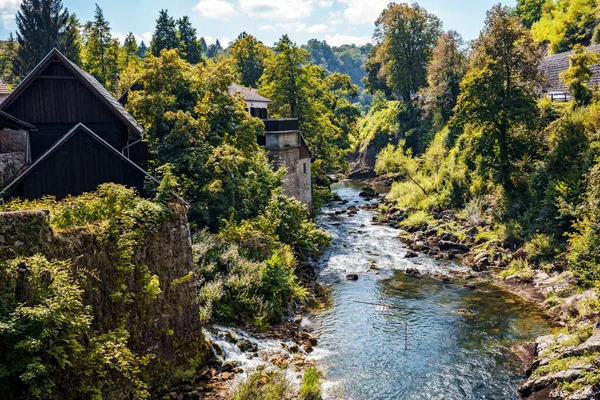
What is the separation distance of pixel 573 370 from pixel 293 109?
31502 mm

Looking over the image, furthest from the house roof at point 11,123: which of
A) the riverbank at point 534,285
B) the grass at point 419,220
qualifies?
the grass at point 419,220

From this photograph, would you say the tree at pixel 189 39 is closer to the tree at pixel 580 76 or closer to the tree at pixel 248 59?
the tree at pixel 248 59

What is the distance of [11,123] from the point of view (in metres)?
17.0

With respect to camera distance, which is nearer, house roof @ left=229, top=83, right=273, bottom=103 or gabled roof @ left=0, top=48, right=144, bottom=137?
gabled roof @ left=0, top=48, right=144, bottom=137

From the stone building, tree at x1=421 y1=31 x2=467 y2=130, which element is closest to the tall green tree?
tree at x1=421 y1=31 x2=467 y2=130

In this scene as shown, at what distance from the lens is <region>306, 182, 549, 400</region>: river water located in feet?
46.1

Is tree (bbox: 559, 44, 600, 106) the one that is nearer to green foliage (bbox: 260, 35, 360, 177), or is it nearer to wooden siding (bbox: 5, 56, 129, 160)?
green foliage (bbox: 260, 35, 360, 177)

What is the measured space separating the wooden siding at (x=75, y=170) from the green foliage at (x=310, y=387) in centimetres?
753

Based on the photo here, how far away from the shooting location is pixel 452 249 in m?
27.2

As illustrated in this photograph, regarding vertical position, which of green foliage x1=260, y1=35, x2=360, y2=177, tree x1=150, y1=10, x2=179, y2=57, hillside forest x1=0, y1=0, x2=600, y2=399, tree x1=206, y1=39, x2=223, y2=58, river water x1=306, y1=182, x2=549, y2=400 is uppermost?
tree x1=206, y1=39, x2=223, y2=58

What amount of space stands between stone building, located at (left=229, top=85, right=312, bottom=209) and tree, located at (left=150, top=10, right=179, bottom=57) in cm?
3005

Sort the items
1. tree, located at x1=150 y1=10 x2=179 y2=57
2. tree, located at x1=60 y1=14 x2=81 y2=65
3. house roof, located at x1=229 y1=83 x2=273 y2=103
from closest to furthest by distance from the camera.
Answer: house roof, located at x1=229 y1=83 x2=273 y2=103 → tree, located at x1=60 y1=14 x2=81 y2=65 → tree, located at x1=150 y1=10 x2=179 y2=57

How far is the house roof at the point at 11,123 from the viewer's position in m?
16.5

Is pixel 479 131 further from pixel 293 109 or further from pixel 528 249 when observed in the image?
pixel 293 109
